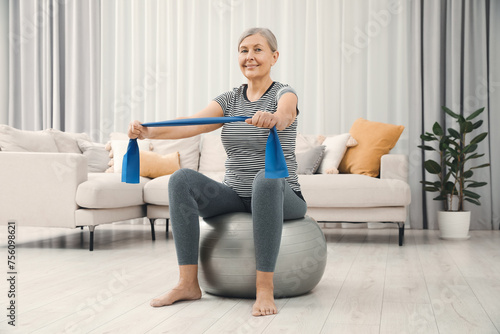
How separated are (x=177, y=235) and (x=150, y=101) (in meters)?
3.47

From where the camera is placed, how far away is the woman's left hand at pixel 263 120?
1.66m

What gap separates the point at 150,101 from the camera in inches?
206

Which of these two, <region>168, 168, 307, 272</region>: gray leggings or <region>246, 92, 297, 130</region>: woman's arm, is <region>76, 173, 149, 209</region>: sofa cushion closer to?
<region>168, 168, 307, 272</region>: gray leggings

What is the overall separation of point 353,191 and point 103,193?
159cm

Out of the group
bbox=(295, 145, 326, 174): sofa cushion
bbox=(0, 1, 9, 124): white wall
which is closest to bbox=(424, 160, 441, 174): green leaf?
bbox=(295, 145, 326, 174): sofa cushion

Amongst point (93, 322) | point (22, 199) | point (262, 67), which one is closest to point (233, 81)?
point (22, 199)

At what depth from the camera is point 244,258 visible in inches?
76.0

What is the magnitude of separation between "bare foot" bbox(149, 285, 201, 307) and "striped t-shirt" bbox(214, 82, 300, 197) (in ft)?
1.30

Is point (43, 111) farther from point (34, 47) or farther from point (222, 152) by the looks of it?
point (222, 152)

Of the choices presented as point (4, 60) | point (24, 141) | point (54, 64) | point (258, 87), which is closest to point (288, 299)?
→ point (258, 87)

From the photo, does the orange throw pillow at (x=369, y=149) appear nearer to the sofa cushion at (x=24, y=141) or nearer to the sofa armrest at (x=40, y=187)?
the sofa armrest at (x=40, y=187)

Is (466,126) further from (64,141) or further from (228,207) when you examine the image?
(64,141)

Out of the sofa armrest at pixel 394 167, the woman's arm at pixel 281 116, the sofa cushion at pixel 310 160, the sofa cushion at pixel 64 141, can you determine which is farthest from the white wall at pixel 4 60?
the woman's arm at pixel 281 116

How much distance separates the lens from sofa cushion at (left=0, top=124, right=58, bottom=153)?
356 centimetres
